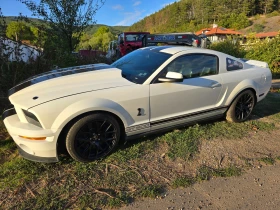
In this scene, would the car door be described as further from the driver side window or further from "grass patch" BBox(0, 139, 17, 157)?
"grass patch" BBox(0, 139, 17, 157)

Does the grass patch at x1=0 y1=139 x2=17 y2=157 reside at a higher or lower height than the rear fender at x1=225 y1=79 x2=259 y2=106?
lower

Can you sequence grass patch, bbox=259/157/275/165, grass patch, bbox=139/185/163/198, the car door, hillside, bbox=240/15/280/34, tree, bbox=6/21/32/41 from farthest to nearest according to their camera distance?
hillside, bbox=240/15/280/34 < tree, bbox=6/21/32/41 < the car door < grass patch, bbox=259/157/275/165 < grass patch, bbox=139/185/163/198

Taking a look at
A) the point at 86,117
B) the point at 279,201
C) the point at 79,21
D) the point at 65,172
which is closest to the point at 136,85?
the point at 86,117

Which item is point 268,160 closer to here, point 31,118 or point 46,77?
point 31,118

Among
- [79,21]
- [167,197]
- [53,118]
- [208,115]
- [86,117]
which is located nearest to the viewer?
[167,197]

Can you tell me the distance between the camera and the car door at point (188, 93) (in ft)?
10.9

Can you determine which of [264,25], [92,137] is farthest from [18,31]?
[264,25]

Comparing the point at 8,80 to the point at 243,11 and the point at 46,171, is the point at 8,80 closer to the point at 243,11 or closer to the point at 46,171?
the point at 46,171

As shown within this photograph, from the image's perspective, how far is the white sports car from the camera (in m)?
2.69

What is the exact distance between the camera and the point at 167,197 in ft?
8.05

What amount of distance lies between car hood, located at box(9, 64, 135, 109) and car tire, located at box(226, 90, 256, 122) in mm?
2191

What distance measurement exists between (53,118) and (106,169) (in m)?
0.90

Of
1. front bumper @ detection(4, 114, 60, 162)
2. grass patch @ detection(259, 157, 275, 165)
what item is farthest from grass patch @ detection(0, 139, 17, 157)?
grass patch @ detection(259, 157, 275, 165)

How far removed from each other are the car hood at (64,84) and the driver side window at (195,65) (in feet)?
2.82
